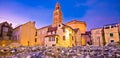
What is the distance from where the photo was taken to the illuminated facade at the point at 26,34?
51156mm

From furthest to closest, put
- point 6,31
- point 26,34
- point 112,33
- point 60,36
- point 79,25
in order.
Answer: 1. point 79,25
2. point 6,31
3. point 26,34
4. point 60,36
5. point 112,33

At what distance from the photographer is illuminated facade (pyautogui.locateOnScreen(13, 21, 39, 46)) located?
51156 millimetres

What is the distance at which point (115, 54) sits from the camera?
748 cm

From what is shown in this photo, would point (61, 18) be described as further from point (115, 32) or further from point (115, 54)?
point (115, 54)

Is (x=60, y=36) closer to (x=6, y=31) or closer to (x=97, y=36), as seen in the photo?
(x=97, y=36)

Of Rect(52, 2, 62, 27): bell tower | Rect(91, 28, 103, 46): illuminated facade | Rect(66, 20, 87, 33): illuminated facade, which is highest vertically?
Rect(52, 2, 62, 27): bell tower

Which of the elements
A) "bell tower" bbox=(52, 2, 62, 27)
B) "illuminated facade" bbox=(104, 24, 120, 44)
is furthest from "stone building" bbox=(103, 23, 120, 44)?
"bell tower" bbox=(52, 2, 62, 27)

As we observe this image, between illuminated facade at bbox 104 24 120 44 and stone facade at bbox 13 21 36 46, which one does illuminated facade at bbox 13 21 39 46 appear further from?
illuminated facade at bbox 104 24 120 44

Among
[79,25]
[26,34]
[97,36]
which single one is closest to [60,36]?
[26,34]

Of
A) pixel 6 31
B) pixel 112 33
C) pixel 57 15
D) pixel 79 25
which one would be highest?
pixel 57 15

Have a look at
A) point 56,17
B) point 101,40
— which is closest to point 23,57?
point 101,40

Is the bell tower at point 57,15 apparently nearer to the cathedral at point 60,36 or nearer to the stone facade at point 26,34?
the cathedral at point 60,36

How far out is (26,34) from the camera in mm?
52594

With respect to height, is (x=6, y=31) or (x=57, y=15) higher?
(x=57, y=15)
